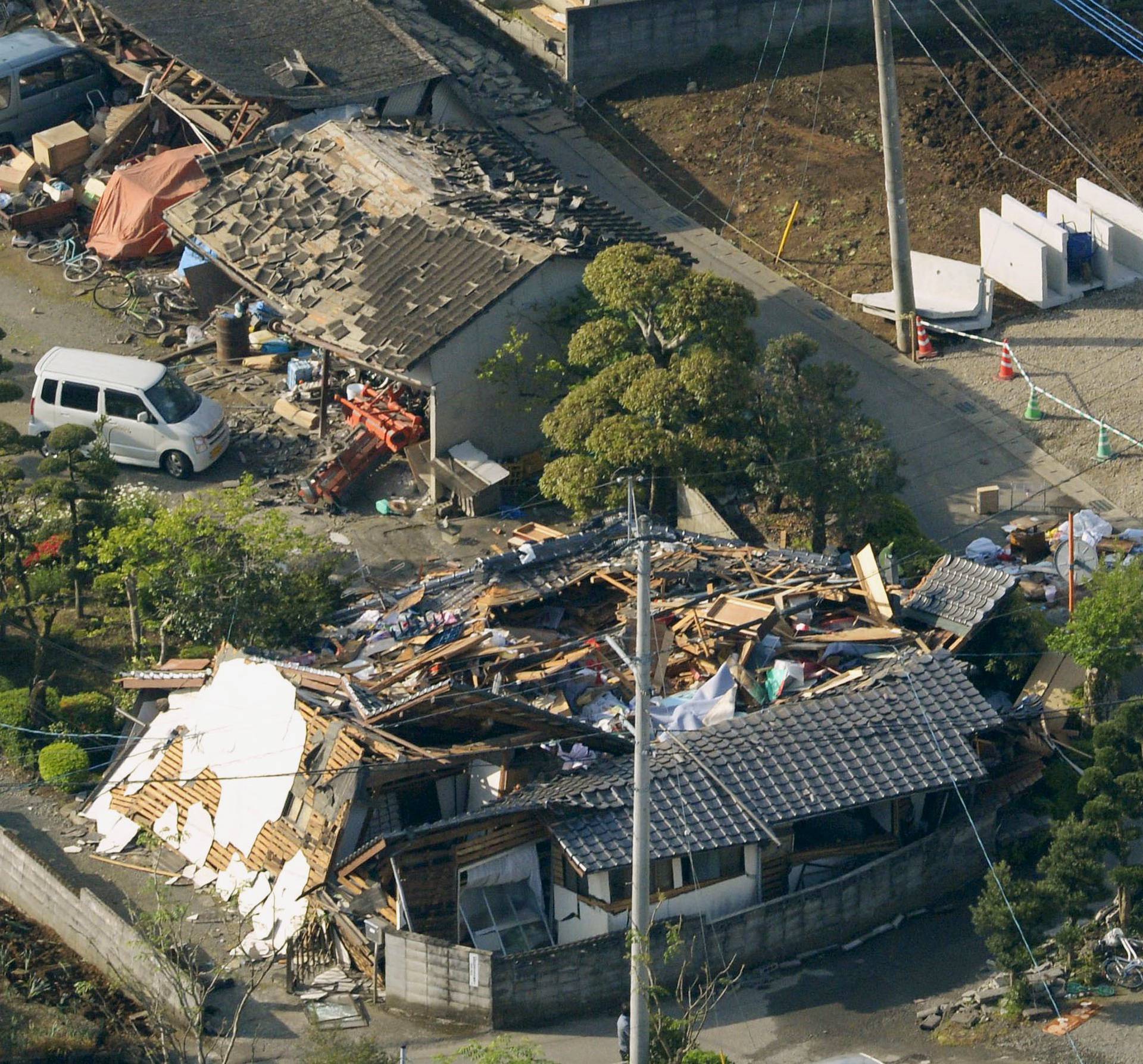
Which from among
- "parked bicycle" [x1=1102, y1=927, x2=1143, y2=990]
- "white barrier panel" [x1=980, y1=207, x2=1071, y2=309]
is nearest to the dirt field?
"white barrier panel" [x1=980, y1=207, x2=1071, y2=309]

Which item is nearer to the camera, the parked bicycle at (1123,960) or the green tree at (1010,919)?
the green tree at (1010,919)

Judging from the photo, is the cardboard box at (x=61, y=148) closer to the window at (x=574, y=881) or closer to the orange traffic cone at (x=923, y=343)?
the orange traffic cone at (x=923, y=343)

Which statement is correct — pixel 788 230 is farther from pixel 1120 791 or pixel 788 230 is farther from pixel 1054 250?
pixel 1120 791

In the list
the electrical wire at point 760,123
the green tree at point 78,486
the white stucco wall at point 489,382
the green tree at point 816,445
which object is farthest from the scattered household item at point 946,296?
the green tree at point 78,486

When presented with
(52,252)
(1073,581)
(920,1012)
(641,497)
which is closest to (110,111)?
(52,252)

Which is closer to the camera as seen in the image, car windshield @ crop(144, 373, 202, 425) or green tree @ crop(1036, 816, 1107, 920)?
green tree @ crop(1036, 816, 1107, 920)

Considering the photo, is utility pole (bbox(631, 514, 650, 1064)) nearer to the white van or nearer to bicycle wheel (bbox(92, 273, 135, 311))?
the white van

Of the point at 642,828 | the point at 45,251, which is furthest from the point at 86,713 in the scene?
the point at 45,251
